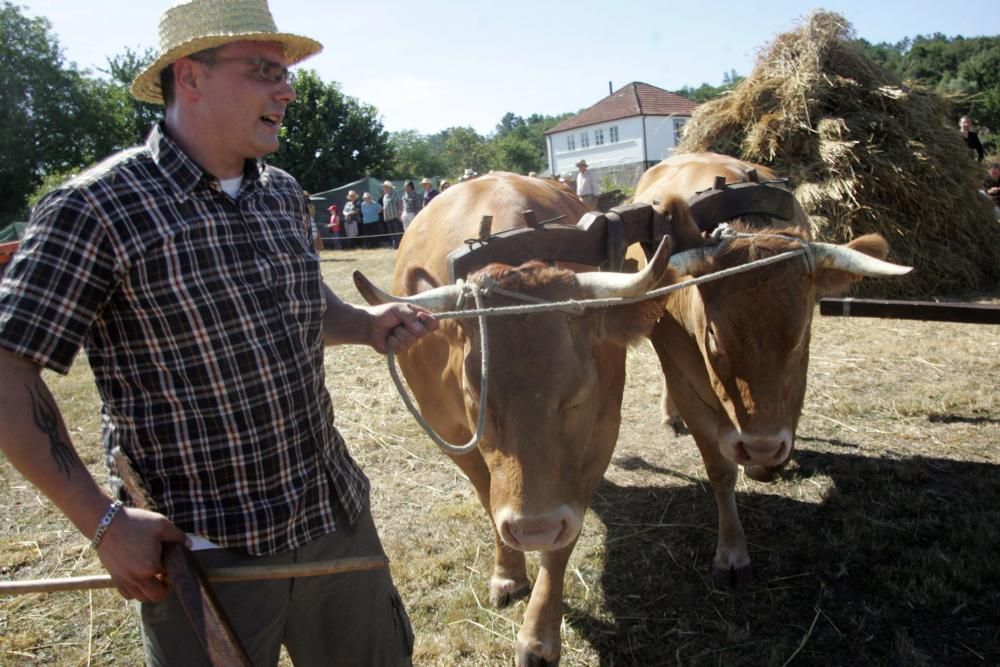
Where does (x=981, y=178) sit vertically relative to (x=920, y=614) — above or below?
above

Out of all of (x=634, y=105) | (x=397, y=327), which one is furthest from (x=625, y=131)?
(x=397, y=327)

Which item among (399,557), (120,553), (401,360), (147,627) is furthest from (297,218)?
(399,557)

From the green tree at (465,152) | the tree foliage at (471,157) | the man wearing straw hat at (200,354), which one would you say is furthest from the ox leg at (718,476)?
the green tree at (465,152)

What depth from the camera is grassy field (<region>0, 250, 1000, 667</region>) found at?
3.12m

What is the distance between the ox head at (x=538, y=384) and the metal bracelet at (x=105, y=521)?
1.17 m

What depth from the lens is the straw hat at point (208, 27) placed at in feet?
6.21

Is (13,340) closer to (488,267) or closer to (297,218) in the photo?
(297,218)

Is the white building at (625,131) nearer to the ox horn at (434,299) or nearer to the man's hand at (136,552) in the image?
the ox horn at (434,299)

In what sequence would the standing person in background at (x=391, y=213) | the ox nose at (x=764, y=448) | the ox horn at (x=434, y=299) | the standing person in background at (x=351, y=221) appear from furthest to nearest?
the standing person in background at (x=351, y=221), the standing person in background at (x=391, y=213), the ox nose at (x=764, y=448), the ox horn at (x=434, y=299)

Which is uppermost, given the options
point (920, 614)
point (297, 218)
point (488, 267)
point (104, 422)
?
point (297, 218)

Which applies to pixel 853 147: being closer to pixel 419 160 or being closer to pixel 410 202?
pixel 410 202

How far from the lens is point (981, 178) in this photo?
32.9ft

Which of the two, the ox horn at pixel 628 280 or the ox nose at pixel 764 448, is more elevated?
the ox horn at pixel 628 280

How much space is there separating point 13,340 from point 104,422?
0.45 metres
